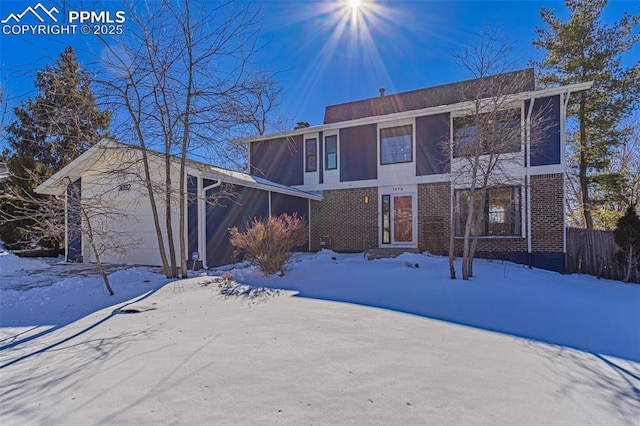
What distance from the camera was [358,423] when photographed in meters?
2.10

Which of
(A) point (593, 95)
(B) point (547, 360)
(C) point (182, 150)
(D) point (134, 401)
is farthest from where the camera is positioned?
(A) point (593, 95)

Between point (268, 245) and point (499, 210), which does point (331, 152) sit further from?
point (268, 245)

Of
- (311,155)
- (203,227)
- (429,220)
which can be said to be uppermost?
(311,155)

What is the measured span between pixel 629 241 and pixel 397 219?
20.8ft

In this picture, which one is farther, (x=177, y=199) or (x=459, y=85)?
(x=459, y=85)

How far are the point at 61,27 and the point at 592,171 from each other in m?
18.6

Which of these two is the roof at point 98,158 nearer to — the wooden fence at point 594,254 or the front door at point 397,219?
the front door at point 397,219

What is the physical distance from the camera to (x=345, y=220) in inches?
511

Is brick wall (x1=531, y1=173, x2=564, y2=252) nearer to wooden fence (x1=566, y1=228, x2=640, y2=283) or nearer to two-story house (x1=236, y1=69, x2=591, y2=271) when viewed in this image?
two-story house (x1=236, y1=69, x2=591, y2=271)

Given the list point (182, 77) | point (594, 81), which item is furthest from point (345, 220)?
point (594, 81)

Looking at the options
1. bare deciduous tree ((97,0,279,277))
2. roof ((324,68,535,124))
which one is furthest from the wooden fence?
bare deciduous tree ((97,0,279,277))

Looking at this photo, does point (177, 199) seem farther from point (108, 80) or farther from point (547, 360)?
point (547, 360)

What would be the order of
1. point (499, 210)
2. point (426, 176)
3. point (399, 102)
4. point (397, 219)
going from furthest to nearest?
point (399, 102) → point (397, 219) → point (426, 176) → point (499, 210)

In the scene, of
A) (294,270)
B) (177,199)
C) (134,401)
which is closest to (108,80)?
(177,199)
